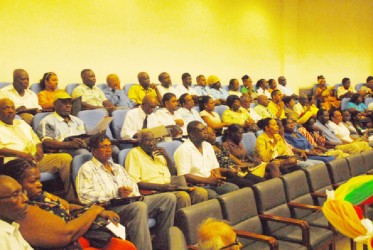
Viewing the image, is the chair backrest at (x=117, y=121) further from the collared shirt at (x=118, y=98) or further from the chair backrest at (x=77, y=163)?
the chair backrest at (x=77, y=163)

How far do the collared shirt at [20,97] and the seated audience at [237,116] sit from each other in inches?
94.5

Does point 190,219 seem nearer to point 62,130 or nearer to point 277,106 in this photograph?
point 62,130

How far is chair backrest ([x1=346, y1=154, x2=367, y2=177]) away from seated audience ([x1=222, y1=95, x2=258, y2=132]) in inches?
53.8

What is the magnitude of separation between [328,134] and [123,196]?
435cm

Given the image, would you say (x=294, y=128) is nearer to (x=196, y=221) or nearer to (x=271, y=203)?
(x=271, y=203)

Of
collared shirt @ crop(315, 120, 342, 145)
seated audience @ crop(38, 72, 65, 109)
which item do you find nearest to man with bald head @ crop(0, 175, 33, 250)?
seated audience @ crop(38, 72, 65, 109)

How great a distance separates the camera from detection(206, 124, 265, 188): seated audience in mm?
4523

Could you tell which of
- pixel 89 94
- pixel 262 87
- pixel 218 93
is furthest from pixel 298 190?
pixel 262 87

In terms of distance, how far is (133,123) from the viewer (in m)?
4.95

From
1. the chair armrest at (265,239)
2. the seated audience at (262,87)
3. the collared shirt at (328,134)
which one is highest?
the seated audience at (262,87)

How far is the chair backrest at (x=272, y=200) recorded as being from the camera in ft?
11.7

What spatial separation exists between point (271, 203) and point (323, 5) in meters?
8.35

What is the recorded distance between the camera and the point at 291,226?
3.67 metres

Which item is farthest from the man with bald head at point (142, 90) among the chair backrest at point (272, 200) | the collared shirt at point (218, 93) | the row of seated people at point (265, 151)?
the chair backrest at point (272, 200)
